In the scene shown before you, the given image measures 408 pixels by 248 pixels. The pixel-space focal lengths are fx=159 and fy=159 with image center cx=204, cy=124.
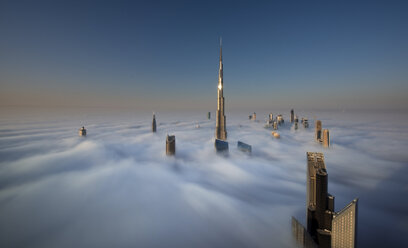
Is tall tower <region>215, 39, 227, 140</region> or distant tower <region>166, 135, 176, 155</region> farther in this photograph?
tall tower <region>215, 39, 227, 140</region>

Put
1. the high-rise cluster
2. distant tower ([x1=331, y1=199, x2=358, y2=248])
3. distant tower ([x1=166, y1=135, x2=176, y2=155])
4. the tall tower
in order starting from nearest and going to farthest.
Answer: distant tower ([x1=331, y1=199, x2=358, y2=248]) → the high-rise cluster → distant tower ([x1=166, y1=135, x2=176, y2=155]) → the tall tower

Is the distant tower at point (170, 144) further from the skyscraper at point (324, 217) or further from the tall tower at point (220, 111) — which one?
the skyscraper at point (324, 217)

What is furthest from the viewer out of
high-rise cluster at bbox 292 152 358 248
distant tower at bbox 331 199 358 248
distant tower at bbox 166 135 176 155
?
distant tower at bbox 166 135 176 155

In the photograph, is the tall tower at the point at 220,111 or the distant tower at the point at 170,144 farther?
the tall tower at the point at 220,111

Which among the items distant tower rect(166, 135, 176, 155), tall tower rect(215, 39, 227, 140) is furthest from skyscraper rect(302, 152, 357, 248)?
tall tower rect(215, 39, 227, 140)

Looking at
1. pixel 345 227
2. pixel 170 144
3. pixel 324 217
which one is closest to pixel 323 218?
pixel 324 217

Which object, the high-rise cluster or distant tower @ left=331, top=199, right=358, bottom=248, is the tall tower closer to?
the high-rise cluster

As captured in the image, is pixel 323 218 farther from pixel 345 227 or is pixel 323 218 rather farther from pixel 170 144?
pixel 170 144

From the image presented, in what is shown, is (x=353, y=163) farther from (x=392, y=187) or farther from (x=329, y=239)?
(x=329, y=239)

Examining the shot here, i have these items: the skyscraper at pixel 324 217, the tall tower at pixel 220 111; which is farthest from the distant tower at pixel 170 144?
the skyscraper at pixel 324 217

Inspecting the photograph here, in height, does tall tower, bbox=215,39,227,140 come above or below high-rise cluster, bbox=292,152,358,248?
above
